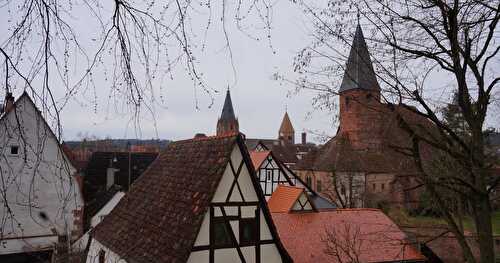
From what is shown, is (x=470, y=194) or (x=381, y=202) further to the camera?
(x=381, y=202)

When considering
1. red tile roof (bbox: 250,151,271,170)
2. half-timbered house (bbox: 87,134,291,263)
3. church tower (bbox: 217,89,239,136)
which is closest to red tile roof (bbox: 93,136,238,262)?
half-timbered house (bbox: 87,134,291,263)

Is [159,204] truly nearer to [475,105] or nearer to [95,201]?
[475,105]

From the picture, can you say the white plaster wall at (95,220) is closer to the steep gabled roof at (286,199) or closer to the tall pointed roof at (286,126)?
the steep gabled roof at (286,199)

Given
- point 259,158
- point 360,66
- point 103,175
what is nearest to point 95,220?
point 103,175

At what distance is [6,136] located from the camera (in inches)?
83.8

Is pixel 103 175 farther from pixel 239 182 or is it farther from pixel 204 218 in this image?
pixel 204 218

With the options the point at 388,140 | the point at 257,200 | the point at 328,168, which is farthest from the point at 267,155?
the point at 388,140

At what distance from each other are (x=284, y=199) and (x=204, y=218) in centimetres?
785

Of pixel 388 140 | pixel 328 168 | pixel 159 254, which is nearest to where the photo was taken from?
pixel 388 140

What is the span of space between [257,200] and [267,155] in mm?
15304

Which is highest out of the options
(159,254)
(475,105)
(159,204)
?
(475,105)

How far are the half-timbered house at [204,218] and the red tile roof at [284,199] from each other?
586 cm

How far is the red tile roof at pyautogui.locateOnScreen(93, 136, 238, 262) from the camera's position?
7.33 m

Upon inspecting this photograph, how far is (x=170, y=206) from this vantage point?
325 inches
